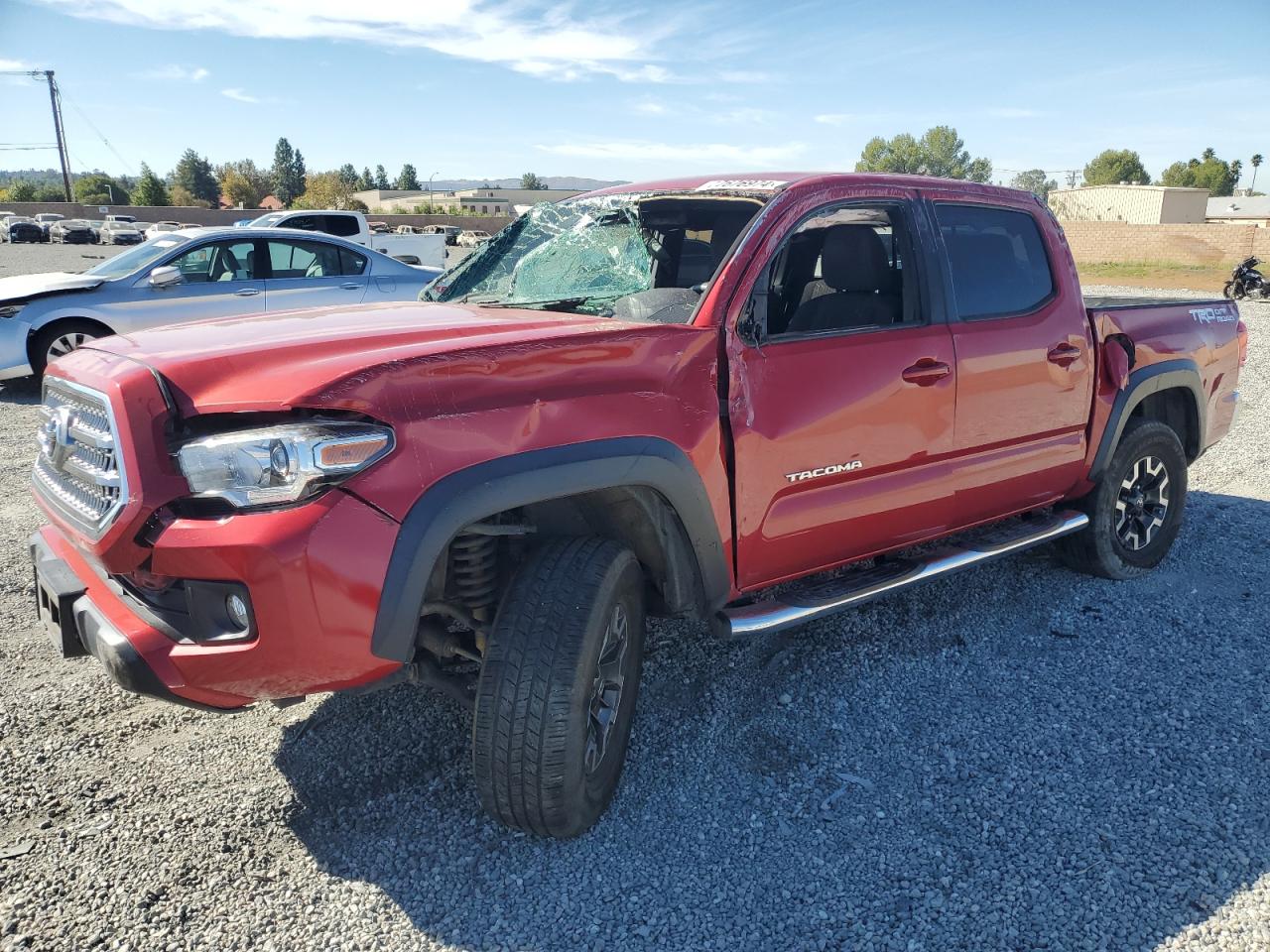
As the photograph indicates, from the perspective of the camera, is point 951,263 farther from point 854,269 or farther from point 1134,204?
point 1134,204

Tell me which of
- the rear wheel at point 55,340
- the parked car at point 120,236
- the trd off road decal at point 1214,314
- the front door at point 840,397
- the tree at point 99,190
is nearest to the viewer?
the front door at point 840,397

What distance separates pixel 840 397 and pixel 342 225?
47.5 ft

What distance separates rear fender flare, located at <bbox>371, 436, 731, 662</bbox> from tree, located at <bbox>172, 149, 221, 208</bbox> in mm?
109115

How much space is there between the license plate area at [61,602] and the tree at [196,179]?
109m

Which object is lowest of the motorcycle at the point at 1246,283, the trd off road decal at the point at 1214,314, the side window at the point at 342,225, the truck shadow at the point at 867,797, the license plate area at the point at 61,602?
the truck shadow at the point at 867,797

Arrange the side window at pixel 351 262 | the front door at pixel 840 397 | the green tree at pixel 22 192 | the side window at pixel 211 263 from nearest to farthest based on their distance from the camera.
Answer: the front door at pixel 840 397 < the side window at pixel 211 263 < the side window at pixel 351 262 < the green tree at pixel 22 192

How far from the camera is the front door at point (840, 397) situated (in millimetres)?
3018

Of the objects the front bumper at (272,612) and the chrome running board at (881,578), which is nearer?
the front bumper at (272,612)

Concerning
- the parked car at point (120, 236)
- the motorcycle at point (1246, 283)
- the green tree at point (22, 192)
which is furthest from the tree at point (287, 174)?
the motorcycle at point (1246, 283)

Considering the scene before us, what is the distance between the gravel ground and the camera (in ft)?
7.97

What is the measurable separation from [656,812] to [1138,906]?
1341mm

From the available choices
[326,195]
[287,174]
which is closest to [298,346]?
[326,195]

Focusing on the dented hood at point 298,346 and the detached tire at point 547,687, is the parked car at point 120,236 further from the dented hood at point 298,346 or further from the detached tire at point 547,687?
the detached tire at point 547,687

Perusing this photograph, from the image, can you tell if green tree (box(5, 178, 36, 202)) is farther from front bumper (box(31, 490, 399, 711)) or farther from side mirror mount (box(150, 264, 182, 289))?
front bumper (box(31, 490, 399, 711))
